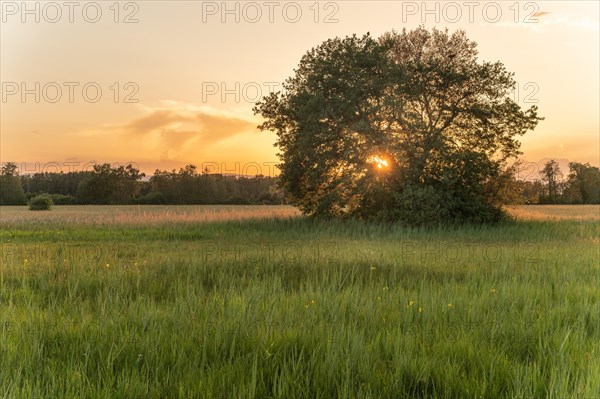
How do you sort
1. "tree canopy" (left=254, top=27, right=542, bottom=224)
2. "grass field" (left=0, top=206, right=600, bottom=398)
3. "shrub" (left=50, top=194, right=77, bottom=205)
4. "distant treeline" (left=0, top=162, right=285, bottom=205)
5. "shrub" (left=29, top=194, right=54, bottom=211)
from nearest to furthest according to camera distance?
"grass field" (left=0, top=206, right=600, bottom=398), "tree canopy" (left=254, top=27, right=542, bottom=224), "shrub" (left=29, top=194, right=54, bottom=211), "distant treeline" (left=0, top=162, right=285, bottom=205), "shrub" (left=50, top=194, right=77, bottom=205)

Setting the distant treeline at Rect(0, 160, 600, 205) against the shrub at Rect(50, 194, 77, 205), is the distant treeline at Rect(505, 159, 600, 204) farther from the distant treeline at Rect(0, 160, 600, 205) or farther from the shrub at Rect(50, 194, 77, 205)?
the shrub at Rect(50, 194, 77, 205)

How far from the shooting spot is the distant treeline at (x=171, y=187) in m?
76.8

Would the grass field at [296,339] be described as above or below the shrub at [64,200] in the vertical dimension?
below

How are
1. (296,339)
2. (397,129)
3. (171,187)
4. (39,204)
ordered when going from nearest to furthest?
(296,339)
(397,129)
(39,204)
(171,187)

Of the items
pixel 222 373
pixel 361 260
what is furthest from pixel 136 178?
pixel 222 373

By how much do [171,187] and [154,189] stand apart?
4314 millimetres

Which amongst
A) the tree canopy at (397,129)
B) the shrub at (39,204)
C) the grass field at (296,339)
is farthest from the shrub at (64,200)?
the grass field at (296,339)

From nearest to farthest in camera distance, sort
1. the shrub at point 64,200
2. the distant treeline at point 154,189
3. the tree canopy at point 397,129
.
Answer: the tree canopy at point 397,129 < the distant treeline at point 154,189 < the shrub at point 64,200

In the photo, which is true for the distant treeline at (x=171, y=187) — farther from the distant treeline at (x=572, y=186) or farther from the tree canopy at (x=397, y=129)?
the tree canopy at (x=397, y=129)

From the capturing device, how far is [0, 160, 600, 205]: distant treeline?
76.8 meters

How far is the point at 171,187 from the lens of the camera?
7656cm

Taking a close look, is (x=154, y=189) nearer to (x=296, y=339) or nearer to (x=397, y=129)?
(x=397, y=129)

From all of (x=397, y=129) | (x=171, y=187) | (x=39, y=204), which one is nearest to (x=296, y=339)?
(x=397, y=129)

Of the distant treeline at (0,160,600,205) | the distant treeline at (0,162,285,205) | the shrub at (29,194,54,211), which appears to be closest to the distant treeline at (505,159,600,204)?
the distant treeline at (0,160,600,205)
